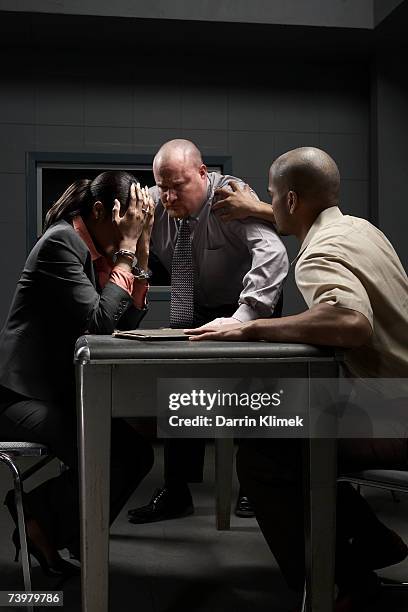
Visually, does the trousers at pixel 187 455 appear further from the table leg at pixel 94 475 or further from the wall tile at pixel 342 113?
the wall tile at pixel 342 113

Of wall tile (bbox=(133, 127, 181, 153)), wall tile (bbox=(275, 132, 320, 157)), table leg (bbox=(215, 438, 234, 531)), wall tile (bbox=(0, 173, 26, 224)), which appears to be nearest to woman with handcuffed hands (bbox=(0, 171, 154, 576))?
table leg (bbox=(215, 438, 234, 531))

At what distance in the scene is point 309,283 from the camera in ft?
5.83

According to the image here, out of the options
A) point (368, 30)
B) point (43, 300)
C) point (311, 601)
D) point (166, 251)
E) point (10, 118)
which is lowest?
point (311, 601)

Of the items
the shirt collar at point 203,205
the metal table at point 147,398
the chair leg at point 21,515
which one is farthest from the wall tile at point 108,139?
the metal table at point 147,398

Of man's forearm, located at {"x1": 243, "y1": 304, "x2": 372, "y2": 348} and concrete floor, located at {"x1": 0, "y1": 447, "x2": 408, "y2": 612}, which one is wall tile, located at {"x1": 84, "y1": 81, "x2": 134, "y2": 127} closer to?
concrete floor, located at {"x1": 0, "y1": 447, "x2": 408, "y2": 612}

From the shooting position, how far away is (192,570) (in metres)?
2.49

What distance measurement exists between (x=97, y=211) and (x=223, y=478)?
115 cm

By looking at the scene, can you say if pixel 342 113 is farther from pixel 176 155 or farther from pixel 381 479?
Result: pixel 381 479

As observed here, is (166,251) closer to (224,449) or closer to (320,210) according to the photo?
(224,449)

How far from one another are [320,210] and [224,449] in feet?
3.84

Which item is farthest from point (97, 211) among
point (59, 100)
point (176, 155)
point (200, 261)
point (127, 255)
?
point (59, 100)

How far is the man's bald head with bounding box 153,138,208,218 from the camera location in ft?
9.46

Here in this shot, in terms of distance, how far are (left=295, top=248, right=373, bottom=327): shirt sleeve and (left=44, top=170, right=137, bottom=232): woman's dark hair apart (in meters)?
0.75

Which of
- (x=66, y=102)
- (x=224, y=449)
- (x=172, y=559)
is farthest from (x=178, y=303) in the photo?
(x=66, y=102)
